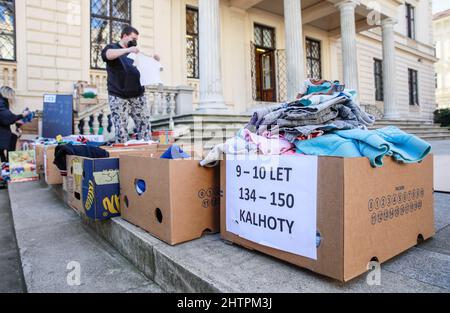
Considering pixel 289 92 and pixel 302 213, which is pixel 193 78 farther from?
pixel 302 213

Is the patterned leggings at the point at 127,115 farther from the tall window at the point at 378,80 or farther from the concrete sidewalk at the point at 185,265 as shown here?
the tall window at the point at 378,80

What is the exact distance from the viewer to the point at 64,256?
187 centimetres

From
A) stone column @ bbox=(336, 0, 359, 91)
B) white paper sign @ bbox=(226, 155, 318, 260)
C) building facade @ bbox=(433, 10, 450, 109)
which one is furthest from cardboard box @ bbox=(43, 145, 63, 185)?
building facade @ bbox=(433, 10, 450, 109)

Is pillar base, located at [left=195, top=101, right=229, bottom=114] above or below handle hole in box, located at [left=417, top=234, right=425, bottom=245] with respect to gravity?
above

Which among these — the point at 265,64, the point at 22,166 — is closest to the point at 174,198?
the point at 22,166

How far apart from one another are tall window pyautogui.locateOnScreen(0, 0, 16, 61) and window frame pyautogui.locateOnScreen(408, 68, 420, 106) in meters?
19.3

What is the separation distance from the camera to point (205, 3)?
7191 millimetres

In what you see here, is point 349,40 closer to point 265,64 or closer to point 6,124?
point 265,64

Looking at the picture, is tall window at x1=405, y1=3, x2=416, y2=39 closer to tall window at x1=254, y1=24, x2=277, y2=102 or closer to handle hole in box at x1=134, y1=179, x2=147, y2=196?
tall window at x1=254, y1=24, x2=277, y2=102

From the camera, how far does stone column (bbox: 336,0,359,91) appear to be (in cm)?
993

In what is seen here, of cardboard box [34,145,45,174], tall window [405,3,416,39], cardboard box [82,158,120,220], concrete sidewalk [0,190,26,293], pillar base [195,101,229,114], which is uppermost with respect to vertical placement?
tall window [405,3,416,39]

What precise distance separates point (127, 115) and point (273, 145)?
7.88ft

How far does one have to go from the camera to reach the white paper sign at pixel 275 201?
1245mm
